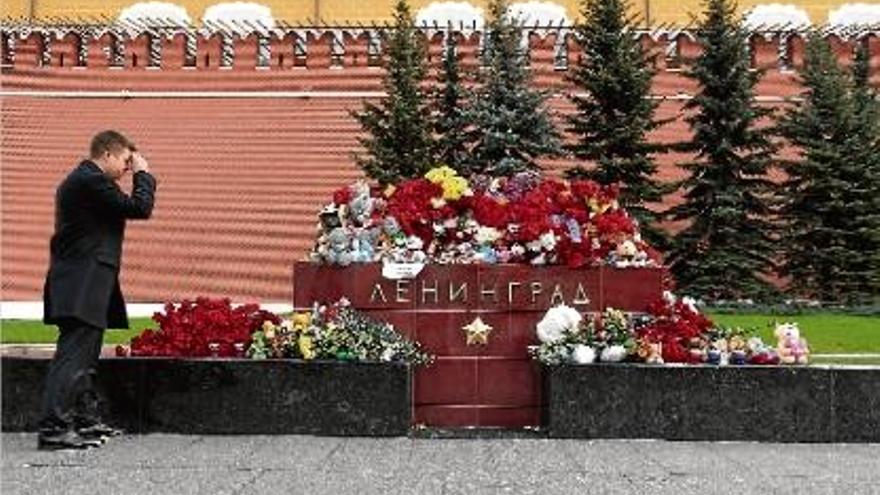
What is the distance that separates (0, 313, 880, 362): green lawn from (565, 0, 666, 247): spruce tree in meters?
3.50

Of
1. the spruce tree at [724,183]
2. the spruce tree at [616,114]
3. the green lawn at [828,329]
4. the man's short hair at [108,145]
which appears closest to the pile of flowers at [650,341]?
the man's short hair at [108,145]

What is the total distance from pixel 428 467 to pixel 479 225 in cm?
201

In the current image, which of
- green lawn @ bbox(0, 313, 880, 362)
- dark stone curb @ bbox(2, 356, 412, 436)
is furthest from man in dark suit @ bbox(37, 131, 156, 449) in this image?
green lawn @ bbox(0, 313, 880, 362)

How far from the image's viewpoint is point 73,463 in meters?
5.85

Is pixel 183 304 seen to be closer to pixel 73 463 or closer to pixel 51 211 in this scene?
pixel 73 463

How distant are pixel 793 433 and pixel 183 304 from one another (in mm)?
3079

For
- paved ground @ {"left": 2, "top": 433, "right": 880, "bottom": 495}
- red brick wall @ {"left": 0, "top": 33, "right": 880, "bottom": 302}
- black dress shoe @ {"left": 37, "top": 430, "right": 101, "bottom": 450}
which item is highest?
red brick wall @ {"left": 0, "top": 33, "right": 880, "bottom": 302}

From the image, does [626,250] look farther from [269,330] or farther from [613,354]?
[269,330]

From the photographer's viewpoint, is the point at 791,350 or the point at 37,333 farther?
the point at 37,333

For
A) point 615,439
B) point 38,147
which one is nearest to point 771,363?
point 615,439

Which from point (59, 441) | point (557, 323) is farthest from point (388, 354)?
point (59, 441)

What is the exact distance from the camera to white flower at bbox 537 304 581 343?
7.07 meters

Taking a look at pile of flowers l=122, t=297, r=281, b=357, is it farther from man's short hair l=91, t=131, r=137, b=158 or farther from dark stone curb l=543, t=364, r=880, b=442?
dark stone curb l=543, t=364, r=880, b=442

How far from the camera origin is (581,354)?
6.91 metres
